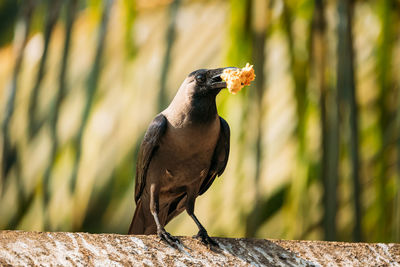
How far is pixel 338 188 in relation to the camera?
346cm

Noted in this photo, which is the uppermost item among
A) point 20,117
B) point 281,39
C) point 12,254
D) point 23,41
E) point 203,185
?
point 281,39

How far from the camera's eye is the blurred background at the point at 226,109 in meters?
3.50

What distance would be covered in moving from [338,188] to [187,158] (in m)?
1.77

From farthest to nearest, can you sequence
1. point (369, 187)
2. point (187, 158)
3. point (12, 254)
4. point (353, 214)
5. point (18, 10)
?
1. point (18, 10)
2. point (369, 187)
3. point (353, 214)
4. point (187, 158)
5. point (12, 254)

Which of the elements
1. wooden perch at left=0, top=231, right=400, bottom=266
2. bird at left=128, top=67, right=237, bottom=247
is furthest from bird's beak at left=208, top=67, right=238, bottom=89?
wooden perch at left=0, top=231, right=400, bottom=266

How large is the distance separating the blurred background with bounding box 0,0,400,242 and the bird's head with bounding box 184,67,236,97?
1411mm

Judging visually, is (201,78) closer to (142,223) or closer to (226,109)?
(142,223)

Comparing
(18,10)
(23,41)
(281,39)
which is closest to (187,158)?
(281,39)

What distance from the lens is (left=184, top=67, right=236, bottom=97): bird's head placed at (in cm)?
205

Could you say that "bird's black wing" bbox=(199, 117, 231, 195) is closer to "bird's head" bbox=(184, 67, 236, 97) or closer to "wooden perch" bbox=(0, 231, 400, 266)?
"bird's head" bbox=(184, 67, 236, 97)

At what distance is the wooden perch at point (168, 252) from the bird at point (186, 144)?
1.11 feet

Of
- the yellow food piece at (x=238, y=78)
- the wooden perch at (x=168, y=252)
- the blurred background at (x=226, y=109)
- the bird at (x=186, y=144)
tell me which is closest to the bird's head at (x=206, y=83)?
the bird at (x=186, y=144)

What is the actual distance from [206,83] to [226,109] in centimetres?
146

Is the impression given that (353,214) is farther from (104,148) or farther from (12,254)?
(12,254)
